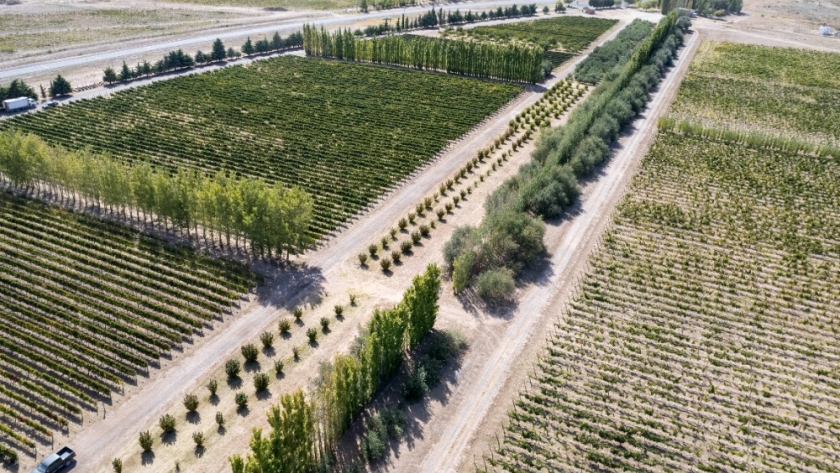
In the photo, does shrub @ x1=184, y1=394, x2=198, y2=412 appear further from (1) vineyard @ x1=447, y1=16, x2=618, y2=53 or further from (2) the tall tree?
(1) vineyard @ x1=447, y1=16, x2=618, y2=53

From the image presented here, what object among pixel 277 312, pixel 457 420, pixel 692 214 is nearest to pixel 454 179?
pixel 692 214

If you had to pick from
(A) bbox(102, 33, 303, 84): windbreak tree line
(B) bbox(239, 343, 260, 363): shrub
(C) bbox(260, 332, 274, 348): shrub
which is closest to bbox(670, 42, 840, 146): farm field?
(C) bbox(260, 332, 274, 348): shrub

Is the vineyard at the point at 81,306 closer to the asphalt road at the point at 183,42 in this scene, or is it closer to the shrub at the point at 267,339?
the shrub at the point at 267,339

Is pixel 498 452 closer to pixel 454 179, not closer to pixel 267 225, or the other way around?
pixel 267 225

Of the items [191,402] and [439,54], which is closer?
[191,402]

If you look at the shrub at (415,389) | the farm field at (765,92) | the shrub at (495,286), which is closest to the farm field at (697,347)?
the shrub at (495,286)

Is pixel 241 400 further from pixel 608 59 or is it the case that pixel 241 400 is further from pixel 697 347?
pixel 608 59

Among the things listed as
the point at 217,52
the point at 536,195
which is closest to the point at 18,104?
the point at 217,52
